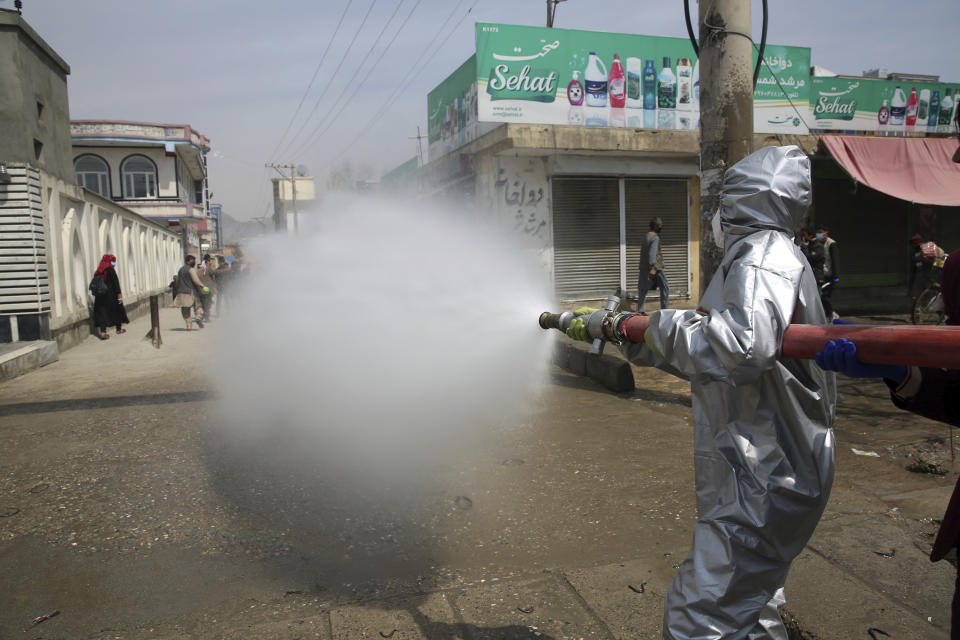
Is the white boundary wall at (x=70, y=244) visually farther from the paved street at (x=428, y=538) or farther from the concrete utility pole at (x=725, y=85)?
the concrete utility pole at (x=725, y=85)

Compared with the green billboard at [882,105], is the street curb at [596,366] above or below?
below

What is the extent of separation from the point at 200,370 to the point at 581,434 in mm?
5884

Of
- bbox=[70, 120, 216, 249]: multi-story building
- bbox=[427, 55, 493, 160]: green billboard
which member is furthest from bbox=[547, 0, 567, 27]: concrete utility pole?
bbox=[70, 120, 216, 249]: multi-story building

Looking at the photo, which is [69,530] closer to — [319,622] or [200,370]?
[319,622]

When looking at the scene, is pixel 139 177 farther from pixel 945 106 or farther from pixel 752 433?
pixel 752 433

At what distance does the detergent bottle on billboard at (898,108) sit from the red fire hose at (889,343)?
1456 cm

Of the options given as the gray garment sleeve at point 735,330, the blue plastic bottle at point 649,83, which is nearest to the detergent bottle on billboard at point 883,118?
the blue plastic bottle at point 649,83

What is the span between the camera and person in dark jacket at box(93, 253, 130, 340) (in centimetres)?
1255

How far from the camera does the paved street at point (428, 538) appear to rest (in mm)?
2785

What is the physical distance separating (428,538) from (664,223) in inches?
408

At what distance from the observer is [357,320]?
14.3 feet

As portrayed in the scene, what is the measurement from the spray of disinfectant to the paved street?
86mm

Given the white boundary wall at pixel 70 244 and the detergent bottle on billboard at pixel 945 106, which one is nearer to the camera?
the white boundary wall at pixel 70 244

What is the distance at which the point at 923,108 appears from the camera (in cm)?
1357
